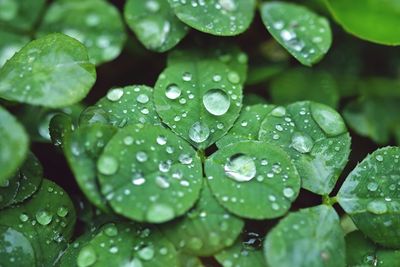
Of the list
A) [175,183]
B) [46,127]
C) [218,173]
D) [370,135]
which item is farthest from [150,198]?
[370,135]

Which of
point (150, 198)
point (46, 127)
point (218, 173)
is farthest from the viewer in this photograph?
point (46, 127)

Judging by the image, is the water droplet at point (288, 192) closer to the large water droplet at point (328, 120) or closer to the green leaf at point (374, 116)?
the large water droplet at point (328, 120)

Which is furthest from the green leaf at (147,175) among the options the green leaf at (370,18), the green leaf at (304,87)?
the green leaf at (370,18)

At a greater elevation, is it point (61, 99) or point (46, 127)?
point (61, 99)

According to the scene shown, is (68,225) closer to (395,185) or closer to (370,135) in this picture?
(395,185)

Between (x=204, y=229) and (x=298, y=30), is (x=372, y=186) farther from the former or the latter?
(x=298, y=30)

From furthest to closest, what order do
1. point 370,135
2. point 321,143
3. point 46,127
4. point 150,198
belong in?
point 370,135, point 46,127, point 321,143, point 150,198

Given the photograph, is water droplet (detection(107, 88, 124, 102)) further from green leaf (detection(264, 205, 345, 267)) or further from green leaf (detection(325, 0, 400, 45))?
green leaf (detection(325, 0, 400, 45))
